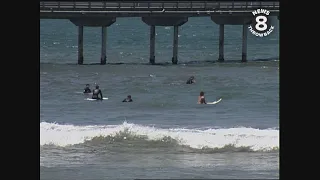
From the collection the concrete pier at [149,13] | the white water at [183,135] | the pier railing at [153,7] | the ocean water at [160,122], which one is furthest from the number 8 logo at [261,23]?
the pier railing at [153,7]

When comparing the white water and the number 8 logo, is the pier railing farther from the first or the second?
the number 8 logo

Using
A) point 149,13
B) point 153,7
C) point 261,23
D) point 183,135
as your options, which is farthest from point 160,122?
point 153,7

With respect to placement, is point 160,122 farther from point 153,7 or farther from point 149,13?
Result: point 153,7

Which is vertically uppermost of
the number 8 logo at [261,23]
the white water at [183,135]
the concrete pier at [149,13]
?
the concrete pier at [149,13]

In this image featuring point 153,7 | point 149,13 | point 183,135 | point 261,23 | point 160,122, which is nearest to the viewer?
point 261,23

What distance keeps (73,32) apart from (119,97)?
9147cm

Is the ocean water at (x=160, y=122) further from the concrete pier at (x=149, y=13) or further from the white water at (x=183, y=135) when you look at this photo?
the concrete pier at (x=149, y=13)

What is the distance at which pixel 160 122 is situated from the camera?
3381cm

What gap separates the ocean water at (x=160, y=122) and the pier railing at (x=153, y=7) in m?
3.28

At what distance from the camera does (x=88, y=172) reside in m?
21.5

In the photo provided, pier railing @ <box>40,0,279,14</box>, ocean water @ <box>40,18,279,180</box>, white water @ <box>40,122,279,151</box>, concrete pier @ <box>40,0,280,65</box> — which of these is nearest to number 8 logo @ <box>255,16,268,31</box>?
ocean water @ <box>40,18,279,180</box>

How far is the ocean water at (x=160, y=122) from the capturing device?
22.6 m

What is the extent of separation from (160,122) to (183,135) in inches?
194
